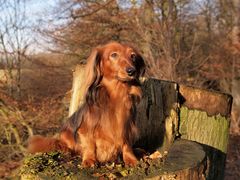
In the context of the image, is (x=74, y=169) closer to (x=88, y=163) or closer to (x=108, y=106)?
(x=88, y=163)

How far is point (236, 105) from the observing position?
11.9 metres

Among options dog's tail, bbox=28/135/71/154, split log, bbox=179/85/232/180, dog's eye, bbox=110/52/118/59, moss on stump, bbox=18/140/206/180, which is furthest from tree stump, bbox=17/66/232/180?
dog's eye, bbox=110/52/118/59

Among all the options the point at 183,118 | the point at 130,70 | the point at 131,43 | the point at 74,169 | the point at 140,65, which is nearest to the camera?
the point at 74,169

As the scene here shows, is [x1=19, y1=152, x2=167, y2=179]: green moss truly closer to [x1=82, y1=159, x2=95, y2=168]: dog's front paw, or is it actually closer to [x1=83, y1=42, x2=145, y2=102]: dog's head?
[x1=82, y1=159, x2=95, y2=168]: dog's front paw

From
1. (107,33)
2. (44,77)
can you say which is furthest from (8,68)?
(107,33)

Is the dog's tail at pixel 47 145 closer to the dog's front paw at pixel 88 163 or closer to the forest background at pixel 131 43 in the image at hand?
the dog's front paw at pixel 88 163

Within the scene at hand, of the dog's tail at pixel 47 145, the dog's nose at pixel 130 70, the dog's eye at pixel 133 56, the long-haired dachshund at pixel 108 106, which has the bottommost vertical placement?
the dog's tail at pixel 47 145

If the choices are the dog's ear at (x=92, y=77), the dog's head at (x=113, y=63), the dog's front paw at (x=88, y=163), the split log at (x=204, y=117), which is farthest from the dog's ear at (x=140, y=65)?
the split log at (x=204, y=117)

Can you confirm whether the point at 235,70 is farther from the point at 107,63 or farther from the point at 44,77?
the point at 107,63

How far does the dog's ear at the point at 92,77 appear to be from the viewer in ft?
9.34

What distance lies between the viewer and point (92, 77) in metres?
2.85

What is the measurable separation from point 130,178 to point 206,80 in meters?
9.98

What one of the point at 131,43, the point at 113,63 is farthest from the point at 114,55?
the point at 131,43

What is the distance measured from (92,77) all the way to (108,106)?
0.79 feet
